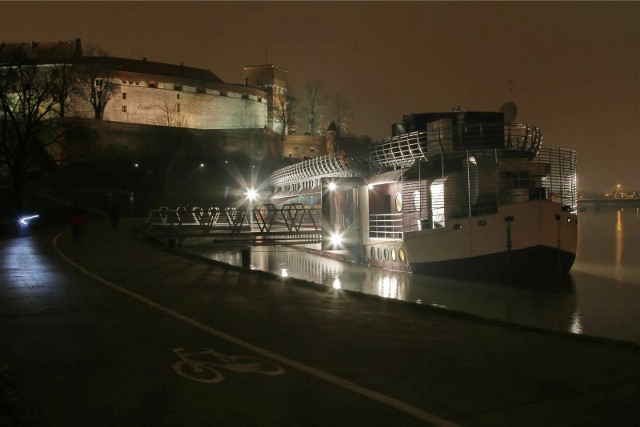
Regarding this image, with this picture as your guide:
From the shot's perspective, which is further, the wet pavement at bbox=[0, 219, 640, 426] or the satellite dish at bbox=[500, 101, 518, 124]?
the satellite dish at bbox=[500, 101, 518, 124]

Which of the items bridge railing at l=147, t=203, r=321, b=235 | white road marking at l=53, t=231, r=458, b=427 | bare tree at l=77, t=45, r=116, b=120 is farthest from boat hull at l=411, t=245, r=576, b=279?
bare tree at l=77, t=45, r=116, b=120

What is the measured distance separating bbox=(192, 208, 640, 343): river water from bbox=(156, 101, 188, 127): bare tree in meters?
85.9

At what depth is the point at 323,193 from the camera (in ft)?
142

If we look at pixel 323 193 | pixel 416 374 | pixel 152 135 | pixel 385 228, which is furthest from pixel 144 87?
pixel 416 374

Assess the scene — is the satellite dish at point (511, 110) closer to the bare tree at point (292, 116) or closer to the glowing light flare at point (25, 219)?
the glowing light flare at point (25, 219)

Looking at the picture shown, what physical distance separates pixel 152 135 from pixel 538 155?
91575 millimetres

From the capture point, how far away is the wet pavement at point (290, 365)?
19.6ft

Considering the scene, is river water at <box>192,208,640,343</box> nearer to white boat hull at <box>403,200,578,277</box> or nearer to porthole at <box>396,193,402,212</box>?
white boat hull at <box>403,200,578,277</box>

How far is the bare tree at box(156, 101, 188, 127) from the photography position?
123 m

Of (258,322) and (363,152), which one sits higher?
(363,152)

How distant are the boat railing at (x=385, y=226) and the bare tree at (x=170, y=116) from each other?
9231 centimetres

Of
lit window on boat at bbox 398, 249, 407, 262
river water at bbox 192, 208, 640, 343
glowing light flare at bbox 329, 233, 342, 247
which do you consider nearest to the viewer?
river water at bbox 192, 208, 640, 343

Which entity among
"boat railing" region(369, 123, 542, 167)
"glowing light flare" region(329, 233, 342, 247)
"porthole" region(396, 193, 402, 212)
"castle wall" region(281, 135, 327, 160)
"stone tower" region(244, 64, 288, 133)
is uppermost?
"stone tower" region(244, 64, 288, 133)

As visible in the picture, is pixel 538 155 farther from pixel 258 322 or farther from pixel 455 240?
pixel 258 322
